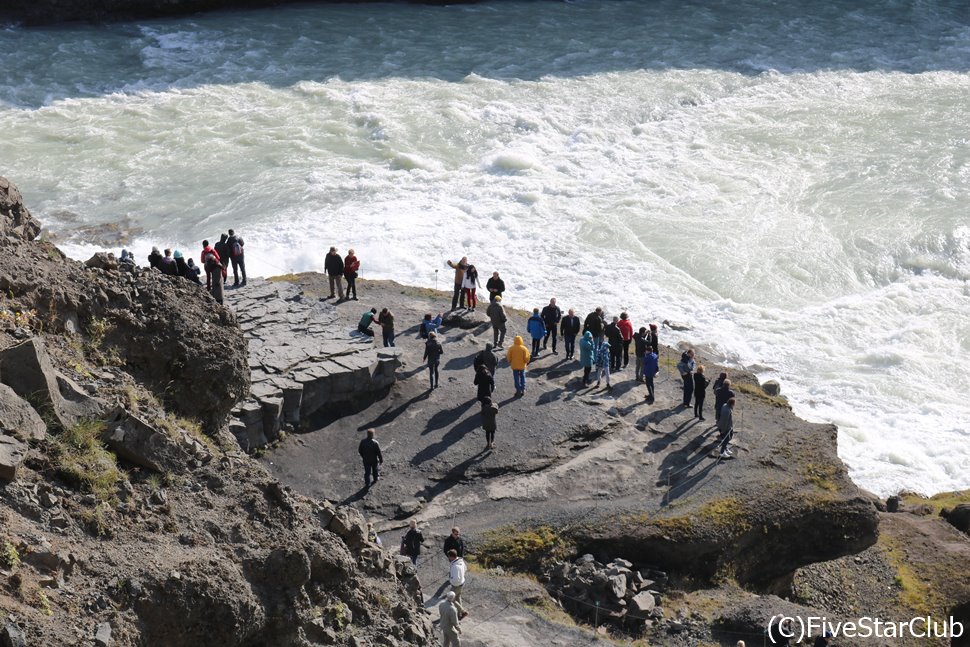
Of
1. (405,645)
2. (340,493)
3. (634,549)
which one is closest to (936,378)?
(634,549)

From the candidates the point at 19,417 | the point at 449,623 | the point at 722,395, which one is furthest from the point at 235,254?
the point at 19,417

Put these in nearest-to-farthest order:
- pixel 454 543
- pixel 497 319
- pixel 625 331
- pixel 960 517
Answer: pixel 454 543, pixel 497 319, pixel 625 331, pixel 960 517

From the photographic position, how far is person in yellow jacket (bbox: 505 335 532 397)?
80.7ft

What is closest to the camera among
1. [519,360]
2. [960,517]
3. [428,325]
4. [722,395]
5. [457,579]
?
[457,579]

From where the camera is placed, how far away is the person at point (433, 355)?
79.5 feet

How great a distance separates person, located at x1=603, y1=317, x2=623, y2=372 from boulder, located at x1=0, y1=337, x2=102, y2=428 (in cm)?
1558

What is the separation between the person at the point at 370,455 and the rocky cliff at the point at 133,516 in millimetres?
5209

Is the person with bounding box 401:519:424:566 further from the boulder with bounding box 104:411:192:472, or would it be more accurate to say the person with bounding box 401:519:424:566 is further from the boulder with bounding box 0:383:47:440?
the boulder with bounding box 0:383:47:440

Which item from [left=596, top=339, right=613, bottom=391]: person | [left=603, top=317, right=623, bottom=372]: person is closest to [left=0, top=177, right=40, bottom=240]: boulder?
[left=596, top=339, right=613, bottom=391]: person

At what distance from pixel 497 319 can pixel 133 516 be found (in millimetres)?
15720

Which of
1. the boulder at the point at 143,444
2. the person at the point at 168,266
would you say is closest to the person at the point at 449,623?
the boulder at the point at 143,444

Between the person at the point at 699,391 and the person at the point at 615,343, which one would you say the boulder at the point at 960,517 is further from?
the person at the point at 615,343

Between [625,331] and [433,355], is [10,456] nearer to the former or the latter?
[433,355]

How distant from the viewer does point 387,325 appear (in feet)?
84.0
